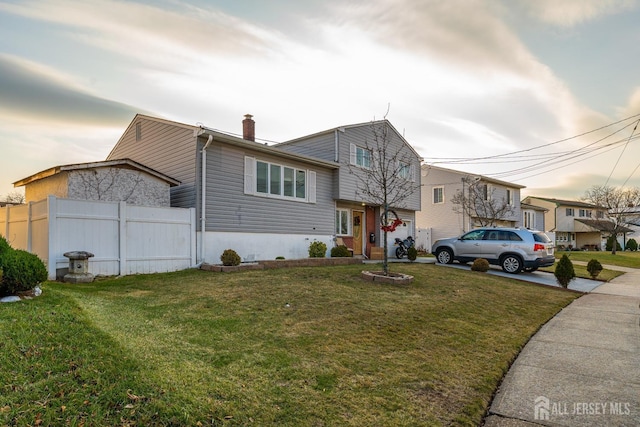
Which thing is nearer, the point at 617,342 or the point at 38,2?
the point at 617,342

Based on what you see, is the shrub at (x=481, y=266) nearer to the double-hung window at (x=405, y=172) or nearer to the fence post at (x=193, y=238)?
the double-hung window at (x=405, y=172)

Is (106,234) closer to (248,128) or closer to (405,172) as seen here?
(248,128)

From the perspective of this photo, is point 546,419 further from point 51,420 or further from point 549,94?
point 549,94

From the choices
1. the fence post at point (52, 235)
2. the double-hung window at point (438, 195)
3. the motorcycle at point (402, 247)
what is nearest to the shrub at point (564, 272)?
the motorcycle at point (402, 247)

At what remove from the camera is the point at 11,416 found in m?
2.79

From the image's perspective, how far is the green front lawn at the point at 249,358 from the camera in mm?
3162

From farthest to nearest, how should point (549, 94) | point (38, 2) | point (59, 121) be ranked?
point (549, 94), point (59, 121), point (38, 2)

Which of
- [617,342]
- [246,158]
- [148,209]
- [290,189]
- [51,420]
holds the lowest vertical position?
[617,342]

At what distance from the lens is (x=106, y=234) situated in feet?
33.1

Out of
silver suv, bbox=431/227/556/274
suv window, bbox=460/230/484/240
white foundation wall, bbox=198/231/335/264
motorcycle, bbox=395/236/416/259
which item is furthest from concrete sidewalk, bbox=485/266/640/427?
motorcycle, bbox=395/236/416/259

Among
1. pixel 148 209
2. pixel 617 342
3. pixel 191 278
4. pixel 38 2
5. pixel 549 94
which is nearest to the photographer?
pixel 617 342

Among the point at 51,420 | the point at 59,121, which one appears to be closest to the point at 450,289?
the point at 51,420

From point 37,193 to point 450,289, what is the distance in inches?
546

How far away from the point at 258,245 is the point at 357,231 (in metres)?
7.04
